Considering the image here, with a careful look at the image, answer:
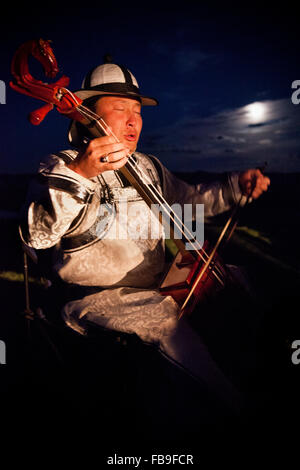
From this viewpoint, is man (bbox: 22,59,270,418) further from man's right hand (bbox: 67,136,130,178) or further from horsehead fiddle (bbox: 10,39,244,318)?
horsehead fiddle (bbox: 10,39,244,318)

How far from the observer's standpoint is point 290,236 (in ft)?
23.9

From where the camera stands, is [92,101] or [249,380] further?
[92,101]

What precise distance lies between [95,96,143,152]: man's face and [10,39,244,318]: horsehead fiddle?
0.23m

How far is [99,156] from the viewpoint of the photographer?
4.79ft

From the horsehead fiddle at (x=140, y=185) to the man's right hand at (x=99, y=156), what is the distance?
95 mm

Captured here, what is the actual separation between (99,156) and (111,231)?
75 cm

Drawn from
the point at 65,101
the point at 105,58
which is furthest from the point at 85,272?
the point at 105,58

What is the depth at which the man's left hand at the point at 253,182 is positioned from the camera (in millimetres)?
2268

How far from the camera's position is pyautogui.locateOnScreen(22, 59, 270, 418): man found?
153 centimetres

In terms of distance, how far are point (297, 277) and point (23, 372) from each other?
4.99m

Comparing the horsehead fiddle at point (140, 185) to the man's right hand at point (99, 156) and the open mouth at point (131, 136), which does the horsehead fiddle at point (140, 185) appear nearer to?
the man's right hand at point (99, 156)

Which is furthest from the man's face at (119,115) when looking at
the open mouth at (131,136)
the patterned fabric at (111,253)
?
the patterned fabric at (111,253)

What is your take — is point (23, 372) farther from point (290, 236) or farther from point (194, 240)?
point (290, 236)

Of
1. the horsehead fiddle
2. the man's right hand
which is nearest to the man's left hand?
the horsehead fiddle
